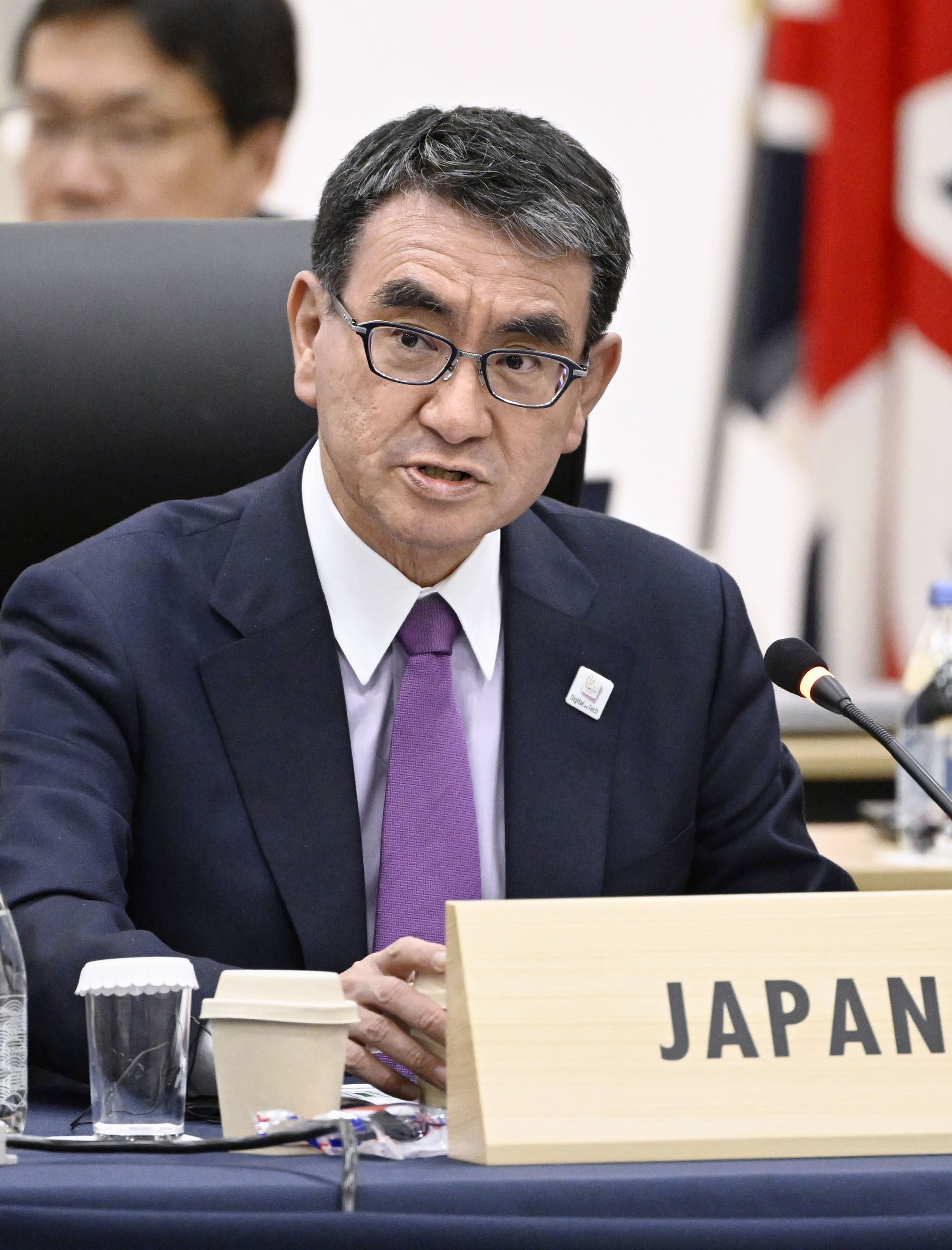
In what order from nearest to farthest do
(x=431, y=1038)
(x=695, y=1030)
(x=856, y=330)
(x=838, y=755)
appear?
(x=695, y=1030), (x=431, y=1038), (x=838, y=755), (x=856, y=330)

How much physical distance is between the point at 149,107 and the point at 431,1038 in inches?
107

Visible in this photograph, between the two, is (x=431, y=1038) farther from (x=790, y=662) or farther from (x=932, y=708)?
(x=932, y=708)

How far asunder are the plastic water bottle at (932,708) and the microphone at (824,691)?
105 centimetres

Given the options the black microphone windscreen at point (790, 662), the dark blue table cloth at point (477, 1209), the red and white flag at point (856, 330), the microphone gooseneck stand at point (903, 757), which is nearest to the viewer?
the dark blue table cloth at point (477, 1209)

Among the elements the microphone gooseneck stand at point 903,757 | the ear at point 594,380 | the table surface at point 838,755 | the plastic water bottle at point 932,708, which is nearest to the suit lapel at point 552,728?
the ear at point 594,380

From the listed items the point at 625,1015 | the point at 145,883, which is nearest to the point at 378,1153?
the point at 625,1015

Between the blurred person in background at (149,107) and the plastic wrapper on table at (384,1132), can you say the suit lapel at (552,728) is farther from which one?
the blurred person in background at (149,107)

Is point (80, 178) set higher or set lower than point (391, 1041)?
higher

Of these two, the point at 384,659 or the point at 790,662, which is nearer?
the point at 790,662

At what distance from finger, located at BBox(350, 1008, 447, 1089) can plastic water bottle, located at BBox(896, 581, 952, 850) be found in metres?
1.39

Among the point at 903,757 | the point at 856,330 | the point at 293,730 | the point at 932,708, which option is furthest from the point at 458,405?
the point at 856,330

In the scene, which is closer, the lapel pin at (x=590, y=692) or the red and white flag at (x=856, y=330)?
the lapel pin at (x=590, y=692)

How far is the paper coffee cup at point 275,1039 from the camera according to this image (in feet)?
2.97

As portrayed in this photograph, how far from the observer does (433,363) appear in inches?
55.8
